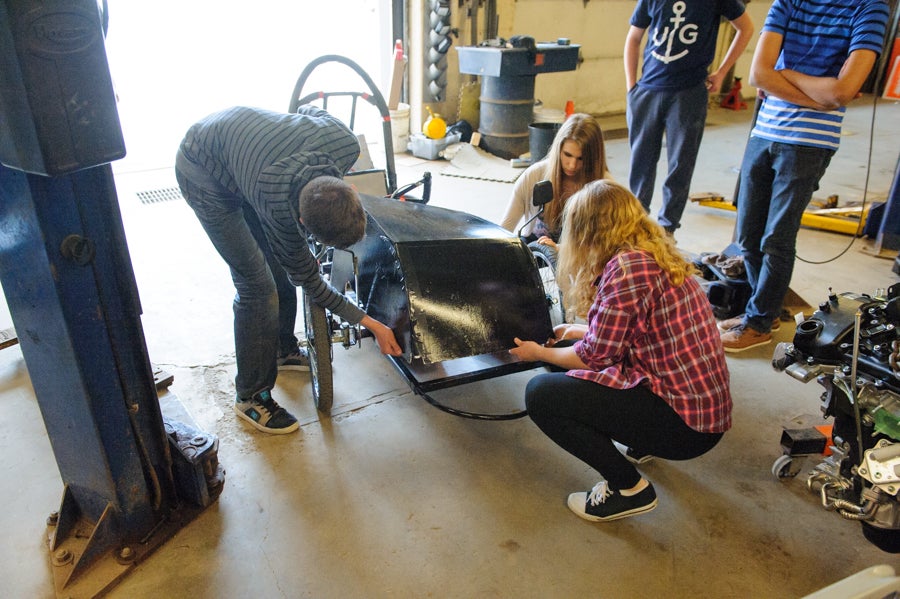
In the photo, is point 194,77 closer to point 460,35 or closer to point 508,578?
point 460,35

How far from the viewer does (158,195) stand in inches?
199

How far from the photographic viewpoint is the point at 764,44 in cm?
269

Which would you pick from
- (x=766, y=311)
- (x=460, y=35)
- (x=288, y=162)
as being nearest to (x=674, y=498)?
(x=766, y=311)

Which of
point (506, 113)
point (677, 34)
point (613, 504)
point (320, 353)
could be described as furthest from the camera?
point (506, 113)

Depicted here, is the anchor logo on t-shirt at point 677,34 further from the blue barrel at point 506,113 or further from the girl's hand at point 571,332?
the blue barrel at point 506,113

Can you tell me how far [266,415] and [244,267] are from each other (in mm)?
606

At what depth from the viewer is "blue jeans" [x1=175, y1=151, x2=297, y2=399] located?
209 cm

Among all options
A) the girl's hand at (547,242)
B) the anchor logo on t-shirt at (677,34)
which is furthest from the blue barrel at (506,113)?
the girl's hand at (547,242)

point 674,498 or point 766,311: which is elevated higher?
point 766,311

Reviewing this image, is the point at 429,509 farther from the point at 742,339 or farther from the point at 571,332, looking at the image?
the point at 742,339

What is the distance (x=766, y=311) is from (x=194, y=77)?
655 cm

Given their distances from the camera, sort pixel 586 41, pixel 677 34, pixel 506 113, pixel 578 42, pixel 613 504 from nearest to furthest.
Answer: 1. pixel 613 504
2. pixel 677 34
3. pixel 506 113
4. pixel 578 42
5. pixel 586 41

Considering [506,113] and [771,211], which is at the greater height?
[771,211]

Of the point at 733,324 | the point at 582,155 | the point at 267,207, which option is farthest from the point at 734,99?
the point at 267,207
